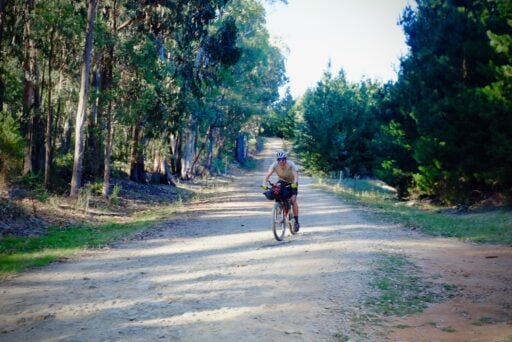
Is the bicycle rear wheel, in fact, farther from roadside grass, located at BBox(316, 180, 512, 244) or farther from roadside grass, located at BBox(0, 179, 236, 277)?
roadside grass, located at BBox(316, 180, 512, 244)

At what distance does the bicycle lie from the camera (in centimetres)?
1131

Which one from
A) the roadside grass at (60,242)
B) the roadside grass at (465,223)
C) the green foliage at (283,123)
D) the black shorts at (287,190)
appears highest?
the green foliage at (283,123)

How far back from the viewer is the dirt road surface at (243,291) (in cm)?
511

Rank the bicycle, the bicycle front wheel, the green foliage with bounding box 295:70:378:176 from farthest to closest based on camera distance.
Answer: the green foliage with bounding box 295:70:378:176 → the bicycle front wheel → the bicycle

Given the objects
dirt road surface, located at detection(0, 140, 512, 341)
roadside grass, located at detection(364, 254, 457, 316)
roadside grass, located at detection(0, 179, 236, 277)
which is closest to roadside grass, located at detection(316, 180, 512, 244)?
dirt road surface, located at detection(0, 140, 512, 341)

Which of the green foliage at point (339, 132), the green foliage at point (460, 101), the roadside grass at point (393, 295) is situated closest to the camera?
the roadside grass at point (393, 295)

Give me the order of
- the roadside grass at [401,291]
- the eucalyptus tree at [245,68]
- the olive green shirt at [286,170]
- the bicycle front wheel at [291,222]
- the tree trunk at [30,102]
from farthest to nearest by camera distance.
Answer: the eucalyptus tree at [245,68], the tree trunk at [30,102], the bicycle front wheel at [291,222], the olive green shirt at [286,170], the roadside grass at [401,291]

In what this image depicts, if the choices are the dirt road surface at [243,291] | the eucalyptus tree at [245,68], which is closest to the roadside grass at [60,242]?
the dirt road surface at [243,291]

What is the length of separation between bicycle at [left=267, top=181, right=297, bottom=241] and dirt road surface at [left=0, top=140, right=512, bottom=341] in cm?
33

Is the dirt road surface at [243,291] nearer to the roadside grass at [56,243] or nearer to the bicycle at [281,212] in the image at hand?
the bicycle at [281,212]

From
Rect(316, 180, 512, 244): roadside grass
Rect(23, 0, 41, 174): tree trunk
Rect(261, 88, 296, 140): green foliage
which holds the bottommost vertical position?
Rect(316, 180, 512, 244): roadside grass

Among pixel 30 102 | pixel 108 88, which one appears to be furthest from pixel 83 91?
pixel 30 102

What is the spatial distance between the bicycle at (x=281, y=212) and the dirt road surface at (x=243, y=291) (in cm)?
33

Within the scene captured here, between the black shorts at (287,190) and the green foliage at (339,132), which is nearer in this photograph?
the black shorts at (287,190)
